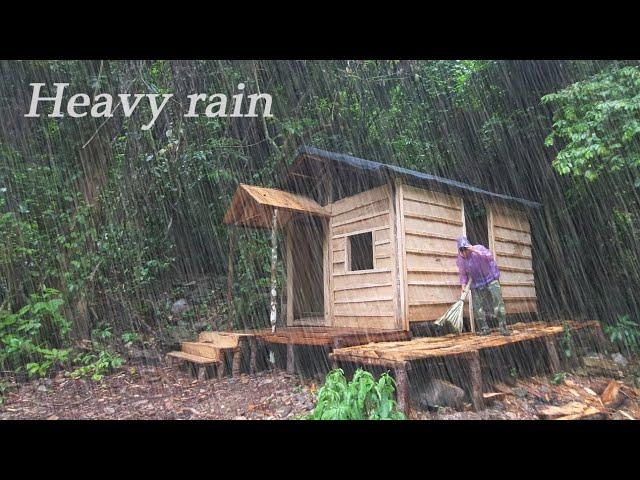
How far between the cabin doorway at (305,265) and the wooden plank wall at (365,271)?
1.19 metres

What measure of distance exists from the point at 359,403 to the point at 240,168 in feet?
26.8

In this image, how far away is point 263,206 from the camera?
8.41 m

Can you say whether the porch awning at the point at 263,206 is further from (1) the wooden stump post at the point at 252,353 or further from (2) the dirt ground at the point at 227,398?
(2) the dirt ground at the point at 227,398

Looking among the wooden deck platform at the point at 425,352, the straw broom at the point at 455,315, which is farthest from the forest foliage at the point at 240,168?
the wooden deck platform at the point at 425,352

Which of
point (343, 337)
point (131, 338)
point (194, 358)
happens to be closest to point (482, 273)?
point (343, 337)

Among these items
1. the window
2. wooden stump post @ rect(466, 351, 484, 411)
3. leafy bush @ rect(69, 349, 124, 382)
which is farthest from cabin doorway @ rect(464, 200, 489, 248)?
leafy bush @ rect(69, 349, 124, 382)

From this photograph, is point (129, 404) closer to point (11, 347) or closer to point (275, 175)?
point (11, 347)

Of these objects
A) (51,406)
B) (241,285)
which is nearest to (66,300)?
(51,406)

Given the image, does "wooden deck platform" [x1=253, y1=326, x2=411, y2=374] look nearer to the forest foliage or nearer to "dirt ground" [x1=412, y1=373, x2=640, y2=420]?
"dirt ground" [x1=412, y1=373, x2=640, y2=420]

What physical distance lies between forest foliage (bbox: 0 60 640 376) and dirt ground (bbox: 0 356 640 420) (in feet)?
3.28

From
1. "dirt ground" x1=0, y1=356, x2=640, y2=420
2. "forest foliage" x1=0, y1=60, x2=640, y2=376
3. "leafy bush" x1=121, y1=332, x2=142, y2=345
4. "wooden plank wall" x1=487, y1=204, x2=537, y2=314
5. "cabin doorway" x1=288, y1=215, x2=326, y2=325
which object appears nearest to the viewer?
"dirt ground" x1=0, y1=356, x2=640, y2=420

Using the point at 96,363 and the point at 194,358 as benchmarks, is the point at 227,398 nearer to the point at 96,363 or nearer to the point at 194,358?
the point at 194,358

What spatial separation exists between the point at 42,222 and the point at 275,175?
17.3 ft

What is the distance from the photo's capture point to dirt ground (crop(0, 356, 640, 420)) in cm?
585
